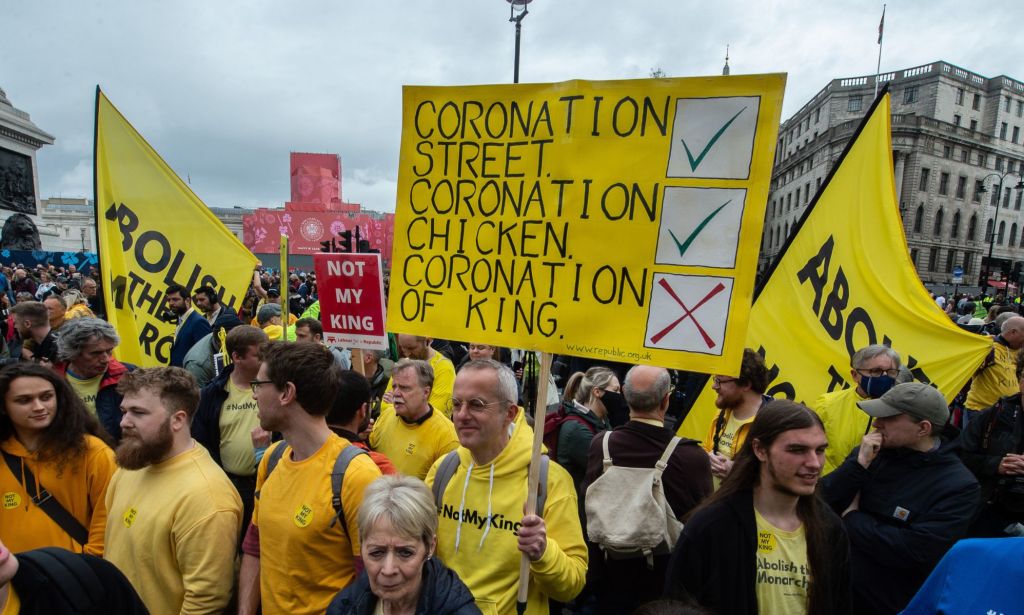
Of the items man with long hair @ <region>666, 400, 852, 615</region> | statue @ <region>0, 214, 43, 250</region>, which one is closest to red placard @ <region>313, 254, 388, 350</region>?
man with long hair @ <region>666, 400, 852, 615</region>

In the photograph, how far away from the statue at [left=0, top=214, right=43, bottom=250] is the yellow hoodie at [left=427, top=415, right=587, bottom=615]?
3145 cm

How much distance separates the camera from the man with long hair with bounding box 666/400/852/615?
2139 mm

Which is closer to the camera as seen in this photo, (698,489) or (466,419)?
(466,419)

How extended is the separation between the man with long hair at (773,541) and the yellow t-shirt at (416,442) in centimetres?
176

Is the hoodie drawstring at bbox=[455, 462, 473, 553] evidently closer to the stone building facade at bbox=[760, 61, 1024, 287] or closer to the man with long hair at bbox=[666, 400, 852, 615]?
the man with long hair at bbox=[666, 400, 852, 615]

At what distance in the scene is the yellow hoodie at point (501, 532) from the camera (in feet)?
7.55

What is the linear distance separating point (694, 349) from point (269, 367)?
1.74m

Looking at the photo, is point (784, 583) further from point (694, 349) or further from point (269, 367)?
point (269, 367)

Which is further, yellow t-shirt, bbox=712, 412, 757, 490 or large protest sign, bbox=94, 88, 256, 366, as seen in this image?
large protest sign, bbox=94, 88, 256, 366

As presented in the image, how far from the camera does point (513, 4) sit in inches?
439

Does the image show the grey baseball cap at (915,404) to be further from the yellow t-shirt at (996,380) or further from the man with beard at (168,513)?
the yellow t-shirt at (996,380)

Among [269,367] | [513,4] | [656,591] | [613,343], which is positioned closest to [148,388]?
[269,367]

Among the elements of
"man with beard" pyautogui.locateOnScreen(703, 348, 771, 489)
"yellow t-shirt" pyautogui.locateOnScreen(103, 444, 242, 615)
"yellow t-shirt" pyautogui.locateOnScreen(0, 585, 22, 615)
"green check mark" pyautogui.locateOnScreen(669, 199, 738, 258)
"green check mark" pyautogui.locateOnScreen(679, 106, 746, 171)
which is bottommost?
"yellow t-shirt" pyautogui.locateOnScreen(103, 444, 242, 615)

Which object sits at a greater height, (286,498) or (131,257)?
(131,257)
